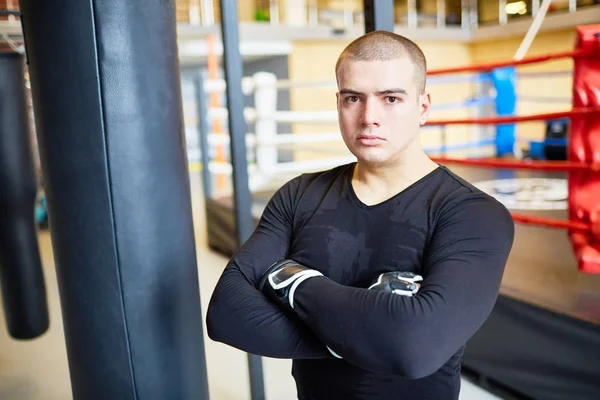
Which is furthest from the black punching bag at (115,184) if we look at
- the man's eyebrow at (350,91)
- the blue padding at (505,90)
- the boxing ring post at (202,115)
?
the blue padding at (505,90)

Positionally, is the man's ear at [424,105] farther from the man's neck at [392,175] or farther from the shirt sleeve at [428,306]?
the shirt sleeve at [428,306]

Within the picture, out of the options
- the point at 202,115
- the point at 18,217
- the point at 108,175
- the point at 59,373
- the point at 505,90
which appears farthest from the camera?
the point at 505,90

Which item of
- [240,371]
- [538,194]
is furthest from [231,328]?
[538,194]

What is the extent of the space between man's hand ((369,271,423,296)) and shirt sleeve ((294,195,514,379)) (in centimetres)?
2

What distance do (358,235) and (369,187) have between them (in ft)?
0.31

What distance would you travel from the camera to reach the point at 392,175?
98 cm

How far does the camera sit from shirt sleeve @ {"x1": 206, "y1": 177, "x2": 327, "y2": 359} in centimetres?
89

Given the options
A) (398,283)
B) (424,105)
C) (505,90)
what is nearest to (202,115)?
(505,90)

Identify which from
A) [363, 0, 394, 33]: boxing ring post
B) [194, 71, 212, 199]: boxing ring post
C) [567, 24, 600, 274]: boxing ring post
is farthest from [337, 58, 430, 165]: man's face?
[194, 71, 212, 199]: boxing ring post

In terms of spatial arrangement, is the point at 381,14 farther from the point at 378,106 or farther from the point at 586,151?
the point at 586,151

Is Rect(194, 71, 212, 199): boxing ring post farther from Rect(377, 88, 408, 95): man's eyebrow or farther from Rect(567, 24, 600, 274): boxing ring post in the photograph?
Rect(377, 88, 408, 95): man's eyebrow

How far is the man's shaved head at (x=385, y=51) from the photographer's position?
90 cm

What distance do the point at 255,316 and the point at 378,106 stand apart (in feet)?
1.31

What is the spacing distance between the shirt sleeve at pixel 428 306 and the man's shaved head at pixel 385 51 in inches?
9.8
